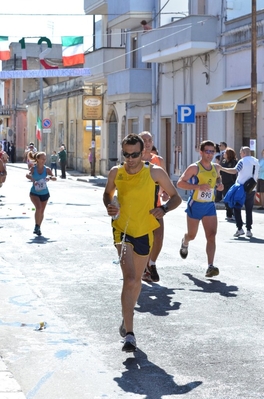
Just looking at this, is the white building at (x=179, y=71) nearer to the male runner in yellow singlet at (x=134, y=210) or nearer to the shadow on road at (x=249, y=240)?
the shadow on road at (x=249, y=240)

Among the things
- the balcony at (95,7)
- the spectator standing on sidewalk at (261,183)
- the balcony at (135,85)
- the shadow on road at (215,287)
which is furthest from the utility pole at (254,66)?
the balcony at (95,7)

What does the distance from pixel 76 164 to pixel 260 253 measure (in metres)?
40.0

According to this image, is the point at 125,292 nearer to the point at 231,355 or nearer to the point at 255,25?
the point at 231,355

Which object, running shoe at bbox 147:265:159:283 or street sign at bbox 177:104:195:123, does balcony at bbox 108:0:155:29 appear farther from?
running shoe at bbox 147:265:159:283

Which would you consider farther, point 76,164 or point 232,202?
point 76,164

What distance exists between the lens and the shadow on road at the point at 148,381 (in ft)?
21.3

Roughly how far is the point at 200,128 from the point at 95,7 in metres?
13.1

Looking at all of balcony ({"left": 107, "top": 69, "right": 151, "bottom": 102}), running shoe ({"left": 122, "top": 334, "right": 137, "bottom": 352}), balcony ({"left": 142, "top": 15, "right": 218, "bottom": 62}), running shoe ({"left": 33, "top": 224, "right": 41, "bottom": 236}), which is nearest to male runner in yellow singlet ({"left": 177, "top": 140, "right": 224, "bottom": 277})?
running shoe ({"left": 122, "top": 334, "right": 137, "bottom": 352})

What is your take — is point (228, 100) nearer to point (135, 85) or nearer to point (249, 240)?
point (135, 85)

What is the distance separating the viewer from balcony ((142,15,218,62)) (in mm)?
31953

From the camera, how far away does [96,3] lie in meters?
44.3

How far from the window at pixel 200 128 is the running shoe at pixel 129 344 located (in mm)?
26090

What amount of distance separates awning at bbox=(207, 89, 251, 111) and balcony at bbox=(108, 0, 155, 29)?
8.85m

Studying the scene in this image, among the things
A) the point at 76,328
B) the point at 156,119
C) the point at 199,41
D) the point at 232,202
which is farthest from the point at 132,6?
the point at 76,328
